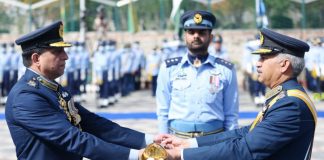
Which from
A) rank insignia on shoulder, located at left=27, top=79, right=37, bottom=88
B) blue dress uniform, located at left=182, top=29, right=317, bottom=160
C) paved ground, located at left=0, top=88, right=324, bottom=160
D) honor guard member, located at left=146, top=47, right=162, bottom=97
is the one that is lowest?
paved ground, located at left=0, top=88, right=324, bottom=160

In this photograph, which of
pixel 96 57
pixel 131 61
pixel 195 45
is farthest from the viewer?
pixel 131 61

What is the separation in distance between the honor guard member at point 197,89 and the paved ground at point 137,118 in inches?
139

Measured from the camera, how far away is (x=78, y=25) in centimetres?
2400

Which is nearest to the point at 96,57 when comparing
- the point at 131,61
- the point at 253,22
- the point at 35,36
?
the point at 131,61

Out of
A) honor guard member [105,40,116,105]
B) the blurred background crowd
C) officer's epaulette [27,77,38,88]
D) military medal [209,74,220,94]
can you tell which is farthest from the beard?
honor guard member [105,40,116,105]

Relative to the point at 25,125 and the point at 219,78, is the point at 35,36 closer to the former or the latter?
the point at 25,125

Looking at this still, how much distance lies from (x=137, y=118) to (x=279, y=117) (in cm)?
940

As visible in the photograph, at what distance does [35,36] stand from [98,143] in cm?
73

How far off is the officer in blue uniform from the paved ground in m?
4.81

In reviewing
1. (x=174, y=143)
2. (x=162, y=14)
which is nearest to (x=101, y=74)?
(x=162, y=14)

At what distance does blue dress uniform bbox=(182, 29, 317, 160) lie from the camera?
10.1ft

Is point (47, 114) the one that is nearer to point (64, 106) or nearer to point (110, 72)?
point (64, 106)

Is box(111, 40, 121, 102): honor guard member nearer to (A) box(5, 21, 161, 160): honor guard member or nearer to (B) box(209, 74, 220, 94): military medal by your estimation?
(B) box(209, 74, 220, 94): military medal

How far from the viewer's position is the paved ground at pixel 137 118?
8680mm
